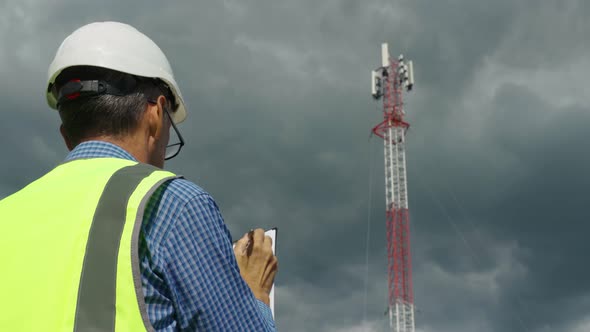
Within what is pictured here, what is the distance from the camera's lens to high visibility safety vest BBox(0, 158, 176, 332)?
1.83 metres

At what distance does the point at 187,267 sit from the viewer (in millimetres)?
1988

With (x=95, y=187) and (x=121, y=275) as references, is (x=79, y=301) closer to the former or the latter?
(x=121, y=275)

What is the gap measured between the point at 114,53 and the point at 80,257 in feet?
3.62

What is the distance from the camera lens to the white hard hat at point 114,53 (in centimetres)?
265

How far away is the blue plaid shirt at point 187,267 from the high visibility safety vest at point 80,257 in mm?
82

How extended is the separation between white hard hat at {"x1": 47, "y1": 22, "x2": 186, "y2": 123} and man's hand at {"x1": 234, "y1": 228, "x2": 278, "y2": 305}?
2.64ft

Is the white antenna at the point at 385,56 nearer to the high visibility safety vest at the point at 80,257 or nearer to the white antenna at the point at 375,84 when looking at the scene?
the white antenna at the point at 375,84

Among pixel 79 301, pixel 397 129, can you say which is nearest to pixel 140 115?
pixel 79 301

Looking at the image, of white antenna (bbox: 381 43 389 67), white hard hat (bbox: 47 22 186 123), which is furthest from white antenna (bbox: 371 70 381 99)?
white hard hat (bbox: 47 22 186 123)

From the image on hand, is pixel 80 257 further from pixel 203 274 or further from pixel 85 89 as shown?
pixel 85 89

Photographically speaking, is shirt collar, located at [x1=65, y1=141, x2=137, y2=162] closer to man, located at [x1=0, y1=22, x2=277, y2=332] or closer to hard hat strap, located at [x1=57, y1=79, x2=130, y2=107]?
man, located at [x1=0, y1=22, x2=277, y2=332]

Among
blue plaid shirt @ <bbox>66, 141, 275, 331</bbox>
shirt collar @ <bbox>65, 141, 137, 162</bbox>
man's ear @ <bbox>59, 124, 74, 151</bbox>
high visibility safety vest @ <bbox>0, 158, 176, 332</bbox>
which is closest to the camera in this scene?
high visibility safety vest @ <bbox>0, 158, 176, 332</bbox>

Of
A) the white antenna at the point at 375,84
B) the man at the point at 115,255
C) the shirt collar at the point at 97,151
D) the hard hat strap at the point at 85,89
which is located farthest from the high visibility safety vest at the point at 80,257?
the white antenna at the point at 375,84

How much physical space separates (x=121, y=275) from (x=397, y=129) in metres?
45.8
